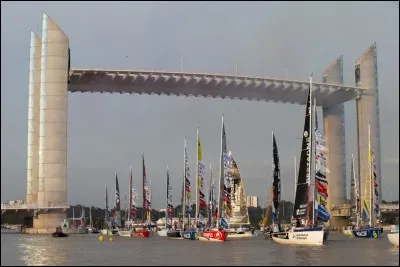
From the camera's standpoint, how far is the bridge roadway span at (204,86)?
7725 cm

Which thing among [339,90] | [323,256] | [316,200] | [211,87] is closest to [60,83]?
[211,87]

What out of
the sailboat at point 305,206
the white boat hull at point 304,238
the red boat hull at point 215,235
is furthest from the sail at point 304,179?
the red boat hull at point 215,235

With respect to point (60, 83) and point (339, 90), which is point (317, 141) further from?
point (339, 90)

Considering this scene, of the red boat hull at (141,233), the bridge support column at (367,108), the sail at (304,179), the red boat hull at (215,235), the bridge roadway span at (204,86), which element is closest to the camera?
the sail at (304,179)

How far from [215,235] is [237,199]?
485cm

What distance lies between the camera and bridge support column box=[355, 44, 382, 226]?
84.0 meters

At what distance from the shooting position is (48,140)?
229 ft

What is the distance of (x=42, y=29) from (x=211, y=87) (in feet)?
68.9

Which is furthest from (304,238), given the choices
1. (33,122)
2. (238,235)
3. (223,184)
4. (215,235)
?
→ (33,122)

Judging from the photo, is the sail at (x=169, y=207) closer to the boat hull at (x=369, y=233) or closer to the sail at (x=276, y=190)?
the boat hull at (x=369, y=233)

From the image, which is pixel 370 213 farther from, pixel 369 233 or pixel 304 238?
pixel 304 238

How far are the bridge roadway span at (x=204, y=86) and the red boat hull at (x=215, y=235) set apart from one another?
33.7m

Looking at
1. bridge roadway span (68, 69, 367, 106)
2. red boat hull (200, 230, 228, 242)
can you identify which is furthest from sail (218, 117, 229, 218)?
bridge roadway span (68, 69, 367, 106)

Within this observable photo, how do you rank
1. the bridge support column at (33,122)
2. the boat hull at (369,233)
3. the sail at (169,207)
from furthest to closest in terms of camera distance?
the bridge support column at (33,122)
the sail at (169,207)
the boat hull at (369,233)
